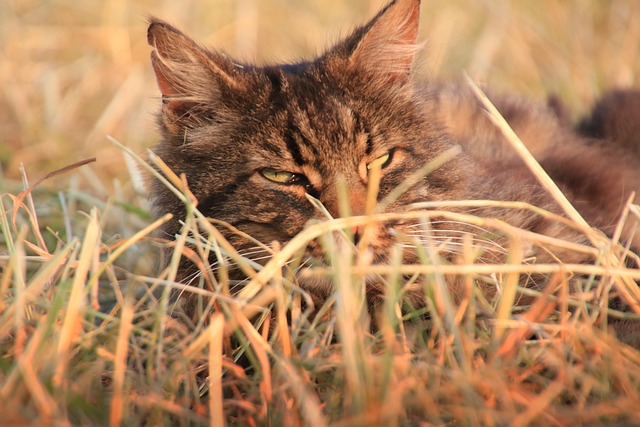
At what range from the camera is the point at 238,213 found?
79.5 inches

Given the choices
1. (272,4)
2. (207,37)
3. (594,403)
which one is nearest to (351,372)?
(594,403)

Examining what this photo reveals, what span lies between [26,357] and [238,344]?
0.68 metres

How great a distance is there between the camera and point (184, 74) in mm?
2137

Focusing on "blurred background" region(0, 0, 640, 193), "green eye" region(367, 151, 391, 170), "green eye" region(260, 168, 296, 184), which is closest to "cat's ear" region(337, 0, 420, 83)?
"green eye" region(367, 151, 391, 170)

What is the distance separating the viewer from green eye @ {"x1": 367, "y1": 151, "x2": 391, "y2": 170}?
6.63 ft

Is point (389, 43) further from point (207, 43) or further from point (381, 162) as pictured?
point (207, 43)

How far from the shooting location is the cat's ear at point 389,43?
2.16m

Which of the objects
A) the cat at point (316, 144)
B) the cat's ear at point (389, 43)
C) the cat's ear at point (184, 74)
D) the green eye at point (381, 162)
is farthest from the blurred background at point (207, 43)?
the green eye at point (381, 162)

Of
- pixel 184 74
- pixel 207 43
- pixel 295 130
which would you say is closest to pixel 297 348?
pixel 295 130

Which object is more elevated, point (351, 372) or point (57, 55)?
point (57, 55)

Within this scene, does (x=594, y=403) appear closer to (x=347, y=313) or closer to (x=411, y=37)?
(x=347, y=313)

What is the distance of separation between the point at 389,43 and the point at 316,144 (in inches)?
20.3

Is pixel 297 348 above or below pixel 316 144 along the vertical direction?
below

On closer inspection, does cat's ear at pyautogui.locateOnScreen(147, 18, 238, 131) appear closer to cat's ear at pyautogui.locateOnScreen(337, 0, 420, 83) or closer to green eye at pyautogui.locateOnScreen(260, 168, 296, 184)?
green eye at pyautogui.locateOnScreen(260, 168, 296, 184)
